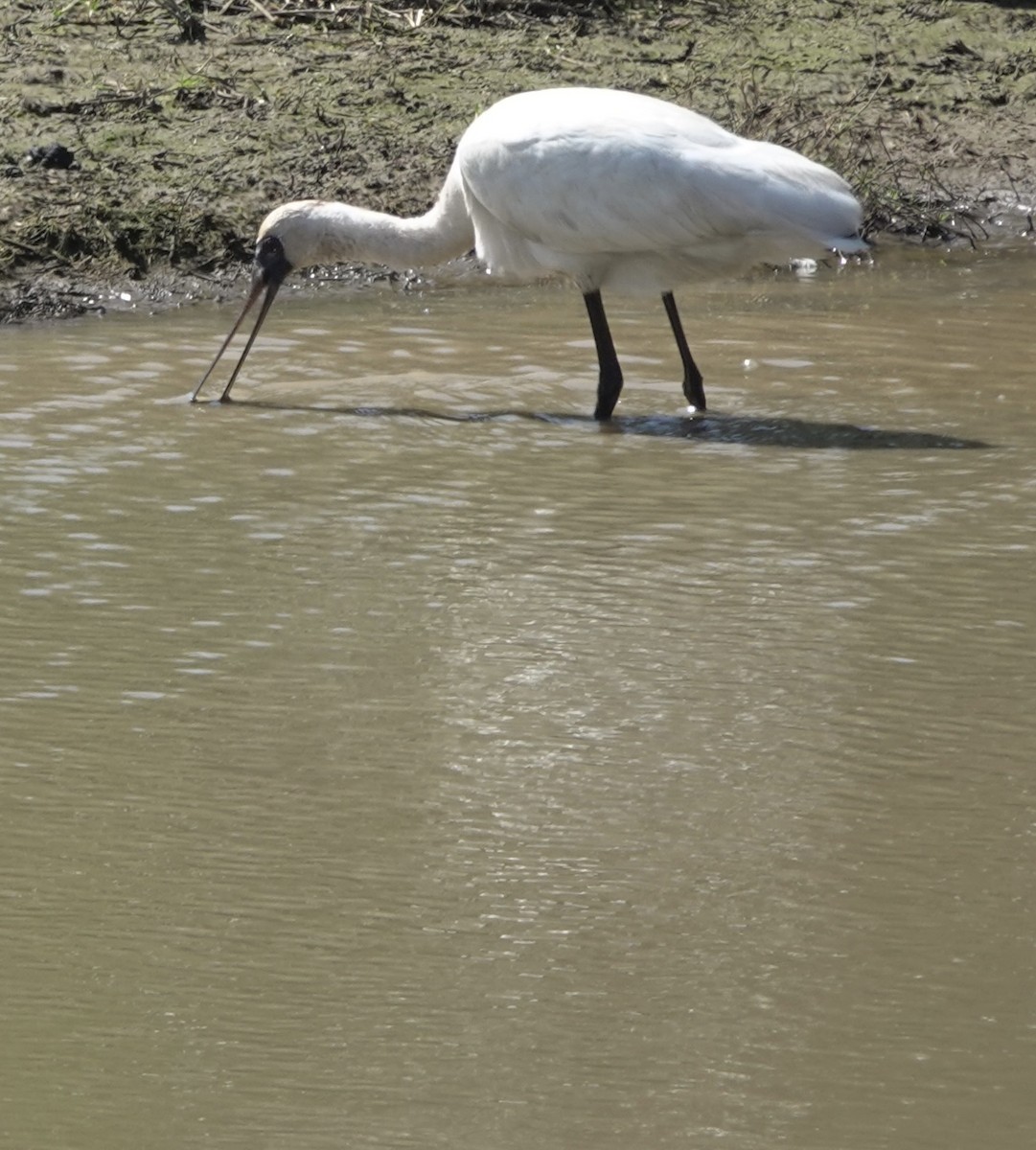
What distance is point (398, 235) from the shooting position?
29.4 ft

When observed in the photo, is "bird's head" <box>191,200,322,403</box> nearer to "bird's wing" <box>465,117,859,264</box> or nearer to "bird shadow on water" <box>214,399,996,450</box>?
"bird shadow on water" <box>214,399,996,450</box>

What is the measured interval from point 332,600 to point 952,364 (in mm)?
3682

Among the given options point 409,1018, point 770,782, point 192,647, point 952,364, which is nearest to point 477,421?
point 952,364

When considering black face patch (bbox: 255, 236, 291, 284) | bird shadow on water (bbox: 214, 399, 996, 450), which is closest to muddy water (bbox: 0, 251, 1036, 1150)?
bird shadow on water (bbox: 214, 399, 996, 450)

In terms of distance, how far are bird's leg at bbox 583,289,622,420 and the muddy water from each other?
0.60 ft

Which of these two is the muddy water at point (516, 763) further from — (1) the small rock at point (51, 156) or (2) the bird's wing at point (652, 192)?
(1) the small rock at point (51, 156)

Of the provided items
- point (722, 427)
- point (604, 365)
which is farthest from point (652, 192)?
point (722, 427)

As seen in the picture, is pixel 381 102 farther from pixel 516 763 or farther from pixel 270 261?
pixel 516 763

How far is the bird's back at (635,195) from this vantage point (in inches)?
317

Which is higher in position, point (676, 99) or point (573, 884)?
point (676, 99)

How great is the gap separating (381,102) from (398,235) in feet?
9.72

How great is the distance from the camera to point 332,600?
593cm

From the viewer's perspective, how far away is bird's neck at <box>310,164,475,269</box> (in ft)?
28.9

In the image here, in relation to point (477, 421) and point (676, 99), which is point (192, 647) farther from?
point (676, 99)
